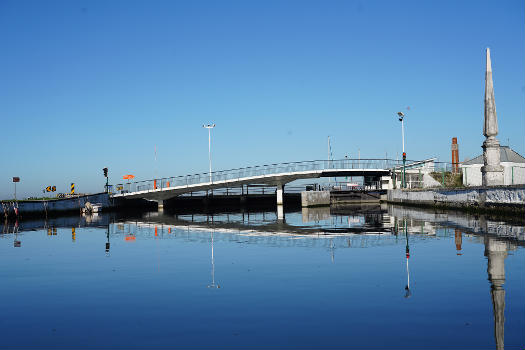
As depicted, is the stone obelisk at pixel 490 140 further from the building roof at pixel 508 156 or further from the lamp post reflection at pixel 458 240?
the building roof at pixel 508 156

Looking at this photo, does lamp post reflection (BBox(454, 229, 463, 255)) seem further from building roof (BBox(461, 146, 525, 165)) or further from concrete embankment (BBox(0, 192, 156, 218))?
building roof (BBox(461, 146, 525, 165))

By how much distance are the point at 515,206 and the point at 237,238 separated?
42.2 ft

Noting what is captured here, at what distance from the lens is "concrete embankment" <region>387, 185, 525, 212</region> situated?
23003 millimetres

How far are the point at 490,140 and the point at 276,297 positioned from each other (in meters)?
20.8

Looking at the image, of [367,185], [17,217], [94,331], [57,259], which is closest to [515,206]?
[57,259]

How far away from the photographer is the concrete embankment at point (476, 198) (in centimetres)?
2300

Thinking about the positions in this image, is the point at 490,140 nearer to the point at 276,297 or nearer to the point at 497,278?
the point at 497,278

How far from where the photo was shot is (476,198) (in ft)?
91.7

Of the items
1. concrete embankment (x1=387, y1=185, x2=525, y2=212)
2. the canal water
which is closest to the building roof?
concrete embankment (x1=387, y1=185, x2=525, y2=212)

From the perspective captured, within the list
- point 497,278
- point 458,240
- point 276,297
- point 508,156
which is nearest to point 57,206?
point 458,240

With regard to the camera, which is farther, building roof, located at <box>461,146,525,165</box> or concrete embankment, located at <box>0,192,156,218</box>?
building roof, located at <box>461,146,525,165</box>

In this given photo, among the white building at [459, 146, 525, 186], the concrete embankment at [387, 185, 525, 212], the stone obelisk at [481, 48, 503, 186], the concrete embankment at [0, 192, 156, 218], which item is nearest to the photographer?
the concrete embankment at [387, 185, 525, 212]

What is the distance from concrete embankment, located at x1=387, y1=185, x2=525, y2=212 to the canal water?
7.71 meters

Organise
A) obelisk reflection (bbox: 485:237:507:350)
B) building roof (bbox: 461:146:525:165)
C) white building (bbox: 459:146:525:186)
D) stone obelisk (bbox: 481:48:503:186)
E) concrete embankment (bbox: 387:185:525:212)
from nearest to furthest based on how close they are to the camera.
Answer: obelisk reflection (bbox: 485:237:507:350) < concrete embankment (bbox: 387:185:525:212) < stone obelisk (bbox: 481:48:503:186) < white building (bbox: 459:146:525:186) < building roof (bbox: 461:146:525:165)
